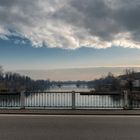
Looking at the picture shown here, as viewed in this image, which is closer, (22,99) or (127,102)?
(127,102)

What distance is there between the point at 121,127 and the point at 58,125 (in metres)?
2.35

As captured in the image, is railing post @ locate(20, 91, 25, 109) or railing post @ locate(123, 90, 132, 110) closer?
railing post @ locate(123, 90, 132, 110)

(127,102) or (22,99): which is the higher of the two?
(22,99)

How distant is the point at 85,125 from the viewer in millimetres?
11883

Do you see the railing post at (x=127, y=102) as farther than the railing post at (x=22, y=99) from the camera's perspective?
No

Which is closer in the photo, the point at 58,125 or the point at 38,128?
the point at 38,128

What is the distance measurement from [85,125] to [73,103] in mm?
6334

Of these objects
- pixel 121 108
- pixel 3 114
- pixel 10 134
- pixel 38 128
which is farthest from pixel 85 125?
pixel 121 108

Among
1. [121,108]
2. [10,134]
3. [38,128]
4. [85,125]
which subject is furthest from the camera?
[121,108]

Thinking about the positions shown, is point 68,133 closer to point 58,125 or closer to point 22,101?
point 58,125

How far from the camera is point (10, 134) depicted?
984 centimetres

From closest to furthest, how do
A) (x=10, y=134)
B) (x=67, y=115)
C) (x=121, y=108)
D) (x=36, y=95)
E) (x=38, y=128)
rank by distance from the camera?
(x=10, y=134) → (x=38, y=128) → (x=67, y=115) → (x=121, y=108) → (x=36, y=95)

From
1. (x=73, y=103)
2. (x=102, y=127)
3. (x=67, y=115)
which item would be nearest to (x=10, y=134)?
(x=102, y=127)

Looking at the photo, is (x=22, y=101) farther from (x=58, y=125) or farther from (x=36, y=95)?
(x=58, y=125)
